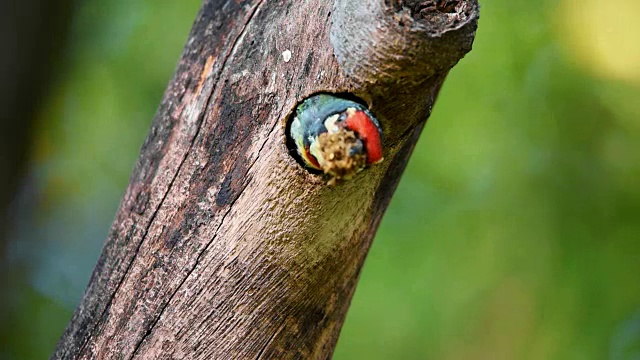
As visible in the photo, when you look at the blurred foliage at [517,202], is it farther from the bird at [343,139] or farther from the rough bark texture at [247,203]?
the bird at [343,139]

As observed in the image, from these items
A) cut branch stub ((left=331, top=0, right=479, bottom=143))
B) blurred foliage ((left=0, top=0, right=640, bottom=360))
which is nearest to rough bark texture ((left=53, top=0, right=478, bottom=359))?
cut branch stub ((left=331, top=0, right=479, bottom=143))

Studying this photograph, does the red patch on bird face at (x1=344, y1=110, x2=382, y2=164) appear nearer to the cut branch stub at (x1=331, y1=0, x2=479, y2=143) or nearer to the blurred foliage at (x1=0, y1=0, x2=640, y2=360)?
the cut branch stub at (x1=331, y1=0, x2=479, y2=143)

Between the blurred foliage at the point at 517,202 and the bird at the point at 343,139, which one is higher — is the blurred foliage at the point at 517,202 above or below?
below

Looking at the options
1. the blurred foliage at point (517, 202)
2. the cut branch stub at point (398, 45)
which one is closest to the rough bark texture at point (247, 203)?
the cut branch stub at point (398, 45)

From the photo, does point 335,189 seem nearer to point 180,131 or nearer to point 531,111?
point 180,131

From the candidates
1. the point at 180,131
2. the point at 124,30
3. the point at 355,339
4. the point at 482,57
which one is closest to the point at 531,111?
the point at 482,57
